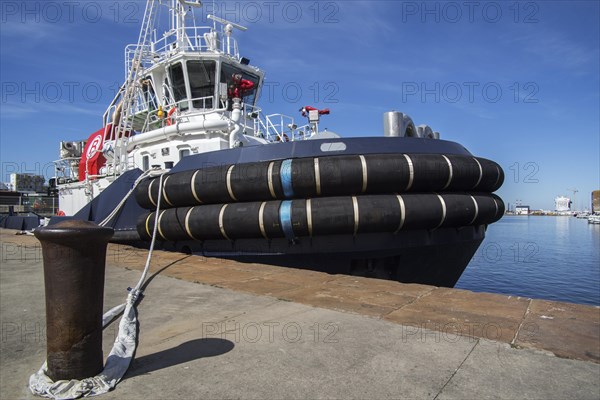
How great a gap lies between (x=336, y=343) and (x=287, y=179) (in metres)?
3.68

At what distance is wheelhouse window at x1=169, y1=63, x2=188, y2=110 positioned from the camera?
10695 millimetres

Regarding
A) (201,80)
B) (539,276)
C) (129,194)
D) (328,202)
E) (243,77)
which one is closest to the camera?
(328,202)

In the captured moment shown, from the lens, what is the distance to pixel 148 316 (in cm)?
336

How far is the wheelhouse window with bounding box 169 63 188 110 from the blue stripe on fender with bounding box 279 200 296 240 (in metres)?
5.99

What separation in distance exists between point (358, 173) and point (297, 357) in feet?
12.5

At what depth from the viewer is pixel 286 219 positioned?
599cm

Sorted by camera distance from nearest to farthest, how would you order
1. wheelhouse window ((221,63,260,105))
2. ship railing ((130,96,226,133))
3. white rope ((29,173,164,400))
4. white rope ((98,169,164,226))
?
white rope ((29,173,164,400)) → white rope ((98,169,164,226)) → ship railing ((130,96,226,133)) → wheelhouse window ((221,63,260,105))

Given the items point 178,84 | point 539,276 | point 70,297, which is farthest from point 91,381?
point 539,276

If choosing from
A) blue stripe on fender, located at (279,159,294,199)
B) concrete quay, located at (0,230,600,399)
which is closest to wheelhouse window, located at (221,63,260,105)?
blue stripe on fender, located at (279,159,294,199)

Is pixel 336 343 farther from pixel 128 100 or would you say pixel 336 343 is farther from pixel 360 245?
pixel 128 100

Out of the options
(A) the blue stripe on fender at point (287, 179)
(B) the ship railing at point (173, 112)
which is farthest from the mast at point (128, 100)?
(A) the blue stripe on fender at point (287, 179)

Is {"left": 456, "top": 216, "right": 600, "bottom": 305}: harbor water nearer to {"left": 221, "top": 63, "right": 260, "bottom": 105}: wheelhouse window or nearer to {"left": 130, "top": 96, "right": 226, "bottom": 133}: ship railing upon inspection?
{"left": 221, "top": 63, "right": 260, "bottom": 105}: wheelhouse window

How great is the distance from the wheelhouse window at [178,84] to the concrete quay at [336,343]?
731cm

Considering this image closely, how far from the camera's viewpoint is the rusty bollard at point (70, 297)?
202cm
